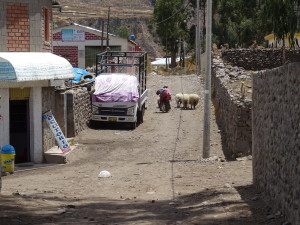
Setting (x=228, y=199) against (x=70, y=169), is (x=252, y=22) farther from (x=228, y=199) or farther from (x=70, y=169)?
(x=228, y=199)

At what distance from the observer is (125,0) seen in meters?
144

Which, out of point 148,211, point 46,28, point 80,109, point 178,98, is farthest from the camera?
point 178,98

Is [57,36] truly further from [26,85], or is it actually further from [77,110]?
[26,85]

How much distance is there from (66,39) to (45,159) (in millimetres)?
28533

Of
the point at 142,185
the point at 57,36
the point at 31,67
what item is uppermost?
the point at 57,36

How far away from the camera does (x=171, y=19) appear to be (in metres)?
61.5

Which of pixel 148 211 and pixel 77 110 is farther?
pixel 77 110

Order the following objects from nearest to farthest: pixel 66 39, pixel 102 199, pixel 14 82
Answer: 1. pixel 102 199
2. pixel 14 82
3. pixel 66 39

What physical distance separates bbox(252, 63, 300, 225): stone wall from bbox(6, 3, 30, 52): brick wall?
9.27 meters

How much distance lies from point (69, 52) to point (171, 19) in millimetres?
17658

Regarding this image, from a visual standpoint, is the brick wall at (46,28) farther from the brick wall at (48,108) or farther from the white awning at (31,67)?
the brick wall at (48,108)

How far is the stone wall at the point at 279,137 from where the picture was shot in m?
7.66

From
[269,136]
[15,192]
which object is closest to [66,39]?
[15,192]

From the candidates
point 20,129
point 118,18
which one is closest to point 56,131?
point 20,129
